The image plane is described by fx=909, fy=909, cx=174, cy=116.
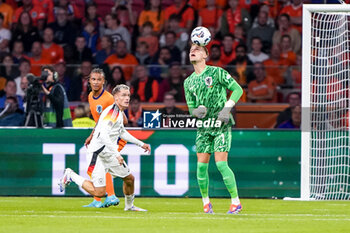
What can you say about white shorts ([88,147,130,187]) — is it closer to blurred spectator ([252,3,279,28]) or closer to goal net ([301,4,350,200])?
goal net ([301,4,350,200])

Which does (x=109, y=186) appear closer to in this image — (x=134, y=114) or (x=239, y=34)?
(x=134, y=114)

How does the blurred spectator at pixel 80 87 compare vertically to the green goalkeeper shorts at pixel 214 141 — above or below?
above

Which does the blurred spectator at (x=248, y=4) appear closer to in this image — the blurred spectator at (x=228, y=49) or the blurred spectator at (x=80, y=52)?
the blurred spectator at (x=228, y=49)

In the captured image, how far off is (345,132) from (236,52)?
491 cm

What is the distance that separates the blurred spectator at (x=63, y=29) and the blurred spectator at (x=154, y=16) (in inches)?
63.0

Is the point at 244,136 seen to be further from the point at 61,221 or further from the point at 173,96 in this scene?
the point at 61,221

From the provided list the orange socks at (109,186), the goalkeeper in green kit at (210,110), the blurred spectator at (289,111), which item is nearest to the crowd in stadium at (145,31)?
the blurred spectator at (289,111)

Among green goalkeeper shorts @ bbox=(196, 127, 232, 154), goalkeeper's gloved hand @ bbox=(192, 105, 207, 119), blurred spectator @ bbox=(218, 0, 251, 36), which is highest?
blurred spectator @ bbox=(218, 0, 251, 36)

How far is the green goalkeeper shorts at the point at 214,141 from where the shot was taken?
11328 millimetres

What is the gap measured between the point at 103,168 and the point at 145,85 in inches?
217

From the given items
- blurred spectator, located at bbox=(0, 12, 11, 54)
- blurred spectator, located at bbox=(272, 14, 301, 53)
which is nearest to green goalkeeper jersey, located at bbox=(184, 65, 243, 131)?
blurred spectator, located at bbox=(272, 14, 301, 53)

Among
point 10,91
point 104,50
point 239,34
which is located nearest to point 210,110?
point 10,91

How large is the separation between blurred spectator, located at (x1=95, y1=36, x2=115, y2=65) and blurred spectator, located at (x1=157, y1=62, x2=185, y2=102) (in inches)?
128

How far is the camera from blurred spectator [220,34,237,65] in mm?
19397
